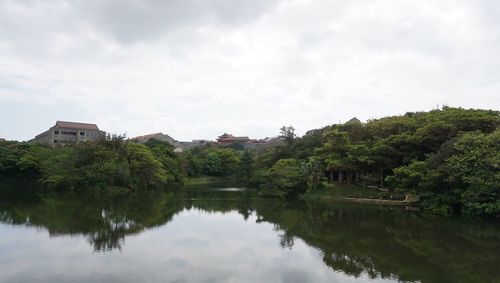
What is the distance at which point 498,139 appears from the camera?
22.1 metres

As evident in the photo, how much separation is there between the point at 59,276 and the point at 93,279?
1.03m

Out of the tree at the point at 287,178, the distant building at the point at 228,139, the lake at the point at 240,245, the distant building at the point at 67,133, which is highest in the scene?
the distant building at the point at 228,139

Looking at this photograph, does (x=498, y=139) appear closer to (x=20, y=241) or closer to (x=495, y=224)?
(x=495, y=224)

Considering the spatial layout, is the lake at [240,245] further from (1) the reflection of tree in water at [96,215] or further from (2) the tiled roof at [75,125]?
(2) the tiled roof at [75,125]

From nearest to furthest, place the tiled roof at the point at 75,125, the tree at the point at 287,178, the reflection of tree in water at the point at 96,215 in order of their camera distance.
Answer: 1. the reflection of tree in water at the point at 96,215
2. the tree at the point at 287,178
3. the tiled roof at the point at 75,125

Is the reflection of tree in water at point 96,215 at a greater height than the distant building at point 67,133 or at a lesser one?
lesser

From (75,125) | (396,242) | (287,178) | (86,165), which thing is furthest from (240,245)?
(75,125)

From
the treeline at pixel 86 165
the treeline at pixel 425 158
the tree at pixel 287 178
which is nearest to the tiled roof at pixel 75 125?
the treeline at pixel 86 165

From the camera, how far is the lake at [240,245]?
11523mm

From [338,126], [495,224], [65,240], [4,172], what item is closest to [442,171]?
[495,224]

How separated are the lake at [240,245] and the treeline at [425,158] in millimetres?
1932

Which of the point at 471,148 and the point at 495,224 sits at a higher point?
the point at 471,148

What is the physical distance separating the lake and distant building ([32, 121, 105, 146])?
40.0 m

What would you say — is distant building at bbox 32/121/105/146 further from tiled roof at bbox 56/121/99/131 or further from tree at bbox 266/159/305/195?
tree at bbox 266/159/305/195
